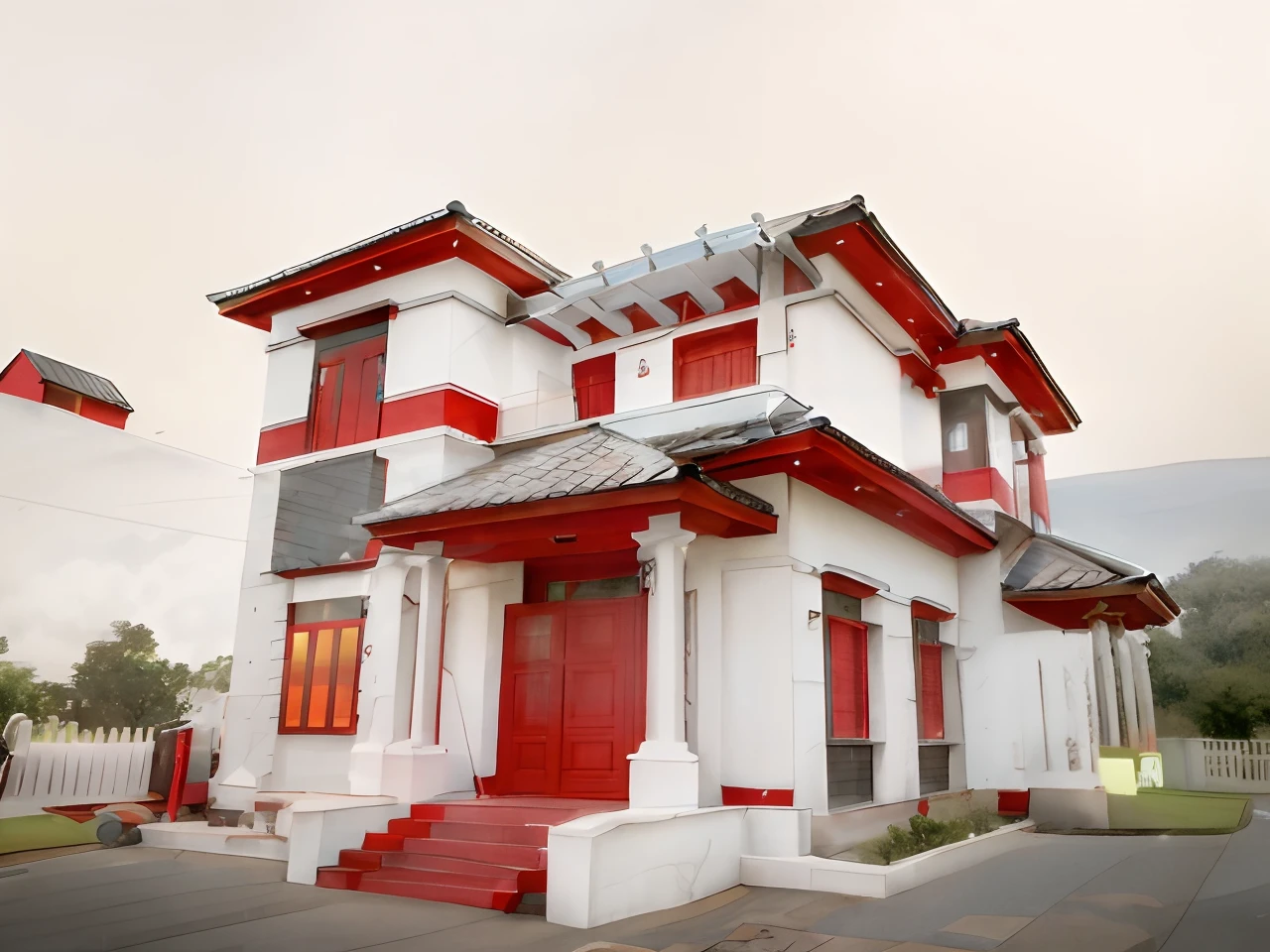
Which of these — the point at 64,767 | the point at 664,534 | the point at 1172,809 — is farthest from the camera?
the point at 1172,809

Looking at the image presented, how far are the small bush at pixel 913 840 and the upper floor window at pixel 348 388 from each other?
711 centimetres

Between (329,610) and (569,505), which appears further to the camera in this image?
(329,610)

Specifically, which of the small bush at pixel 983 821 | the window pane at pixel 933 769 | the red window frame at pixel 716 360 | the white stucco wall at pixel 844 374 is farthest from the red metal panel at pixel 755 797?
the red window frame at pixel 716 360

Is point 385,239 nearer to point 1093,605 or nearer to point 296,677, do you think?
point 296,677

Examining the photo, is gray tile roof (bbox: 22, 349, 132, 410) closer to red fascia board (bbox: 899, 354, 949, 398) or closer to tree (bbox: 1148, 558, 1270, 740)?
red fascia board (bbox: 899, 354, 949, 398)

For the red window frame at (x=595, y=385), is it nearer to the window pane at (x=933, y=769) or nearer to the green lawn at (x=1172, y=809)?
the window pane at (x=933, y=769)

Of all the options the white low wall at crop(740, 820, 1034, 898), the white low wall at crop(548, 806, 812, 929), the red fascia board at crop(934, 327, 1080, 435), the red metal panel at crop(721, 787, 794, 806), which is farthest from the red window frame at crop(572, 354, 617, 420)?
the white low wall at crop(740, 820, 1034, 898)

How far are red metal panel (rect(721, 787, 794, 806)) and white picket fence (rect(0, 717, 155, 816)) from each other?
17.0 ft

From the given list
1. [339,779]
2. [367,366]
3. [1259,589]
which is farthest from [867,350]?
[339,779]

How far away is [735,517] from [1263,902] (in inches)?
178

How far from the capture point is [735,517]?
8.25m

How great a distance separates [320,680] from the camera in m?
10.8

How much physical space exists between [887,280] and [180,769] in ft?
32.2

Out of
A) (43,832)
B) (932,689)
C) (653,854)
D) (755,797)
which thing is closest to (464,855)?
(653,854)
